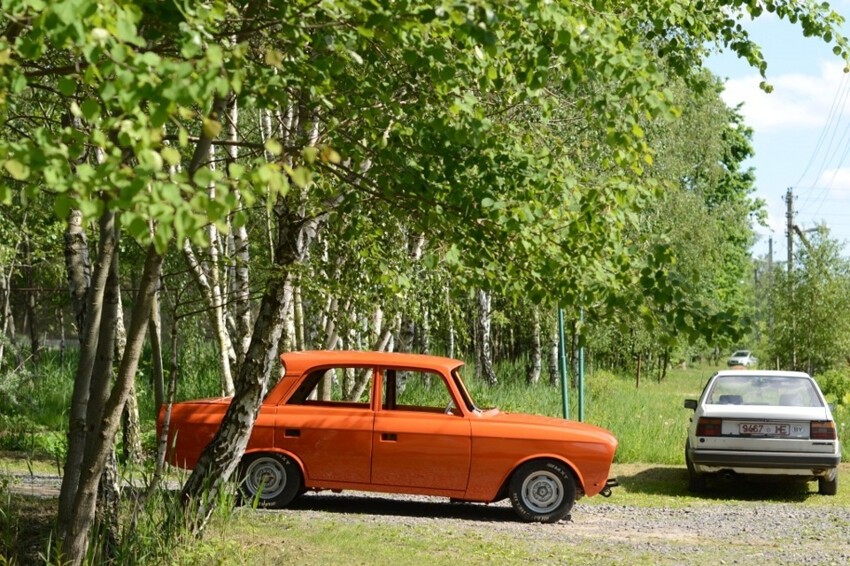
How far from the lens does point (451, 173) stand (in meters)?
7.05

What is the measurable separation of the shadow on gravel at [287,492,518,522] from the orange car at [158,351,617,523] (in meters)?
0.33

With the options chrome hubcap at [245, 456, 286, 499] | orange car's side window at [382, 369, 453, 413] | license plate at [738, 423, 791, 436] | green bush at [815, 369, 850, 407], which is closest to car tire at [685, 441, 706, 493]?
license plate at [738, 423, 791, 436]

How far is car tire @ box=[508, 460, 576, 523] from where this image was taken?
12242 mm

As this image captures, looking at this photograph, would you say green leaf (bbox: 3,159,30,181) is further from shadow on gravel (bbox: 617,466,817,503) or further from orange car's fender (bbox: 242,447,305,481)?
shadow on gravel (bbox: 617,466,817,503)

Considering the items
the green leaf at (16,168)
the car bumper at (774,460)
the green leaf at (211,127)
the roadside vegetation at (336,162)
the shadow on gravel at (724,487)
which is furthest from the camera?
the shadow on gravel at (724,487)

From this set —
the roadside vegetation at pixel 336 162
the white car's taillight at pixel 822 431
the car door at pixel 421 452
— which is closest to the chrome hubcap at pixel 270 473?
the car door at pixel 421 452

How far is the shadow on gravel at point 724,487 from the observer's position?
15.4m

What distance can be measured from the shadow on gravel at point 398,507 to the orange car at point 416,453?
1.08 feet

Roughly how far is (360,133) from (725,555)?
5.31m

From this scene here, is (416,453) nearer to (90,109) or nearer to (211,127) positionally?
(211,127)

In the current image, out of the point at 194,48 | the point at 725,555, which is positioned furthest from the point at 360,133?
the point at 725,555

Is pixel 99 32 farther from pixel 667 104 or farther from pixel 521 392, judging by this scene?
pixel 521 392

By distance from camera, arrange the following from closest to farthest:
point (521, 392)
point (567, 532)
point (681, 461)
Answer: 1. point (567, 532)
2. point (681, 461)
3. point (521, 392)

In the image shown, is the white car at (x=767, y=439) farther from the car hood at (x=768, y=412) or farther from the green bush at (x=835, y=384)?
the green bush at (x=835, y=384)
